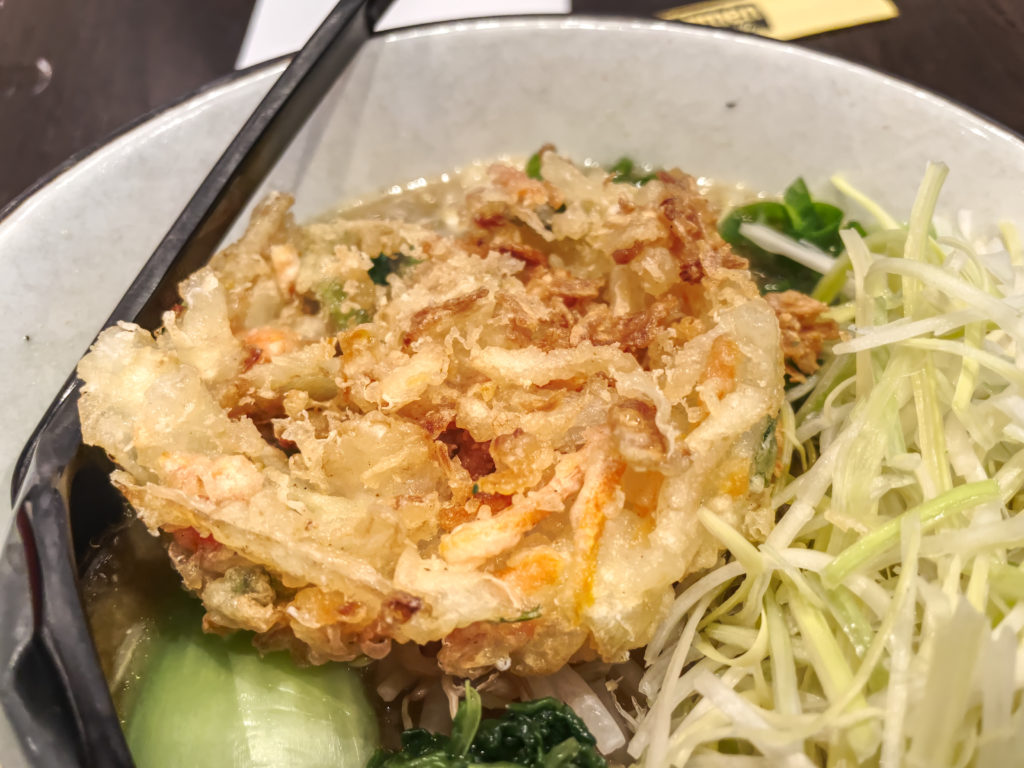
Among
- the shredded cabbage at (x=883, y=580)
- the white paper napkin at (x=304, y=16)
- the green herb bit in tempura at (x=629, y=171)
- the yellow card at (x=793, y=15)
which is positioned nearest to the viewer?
the shredded cabbage at (x=883, y=580)

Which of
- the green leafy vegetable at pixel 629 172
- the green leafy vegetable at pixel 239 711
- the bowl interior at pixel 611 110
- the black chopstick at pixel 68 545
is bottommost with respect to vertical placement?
the green leafy vegetable at pixel 239 711

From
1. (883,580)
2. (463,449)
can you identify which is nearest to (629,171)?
(463,449)

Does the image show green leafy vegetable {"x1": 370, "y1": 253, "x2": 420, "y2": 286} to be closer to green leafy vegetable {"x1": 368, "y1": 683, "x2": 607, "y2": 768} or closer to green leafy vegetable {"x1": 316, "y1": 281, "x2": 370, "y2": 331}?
green leafy vegetable {"x1": 316, "y1": 281, "x2": 370, "y2": 331}

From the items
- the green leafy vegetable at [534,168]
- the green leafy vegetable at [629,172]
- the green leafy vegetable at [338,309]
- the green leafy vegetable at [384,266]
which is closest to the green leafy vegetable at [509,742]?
the green leafy vegetable at [338,309]

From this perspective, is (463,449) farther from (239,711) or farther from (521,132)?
(521,132)

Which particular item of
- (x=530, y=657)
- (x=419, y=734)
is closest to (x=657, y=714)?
(x=530, y=657)

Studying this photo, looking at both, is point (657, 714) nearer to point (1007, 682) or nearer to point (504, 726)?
point (504, 726)

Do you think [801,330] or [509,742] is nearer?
[509,742]

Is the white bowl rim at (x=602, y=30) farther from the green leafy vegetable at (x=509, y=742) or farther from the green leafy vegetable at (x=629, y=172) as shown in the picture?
the green leafy vegetable at (x=509, y=742)
